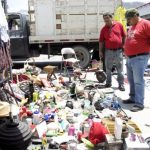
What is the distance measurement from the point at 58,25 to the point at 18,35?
4.43ft

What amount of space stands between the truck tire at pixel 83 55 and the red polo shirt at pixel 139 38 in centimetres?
541

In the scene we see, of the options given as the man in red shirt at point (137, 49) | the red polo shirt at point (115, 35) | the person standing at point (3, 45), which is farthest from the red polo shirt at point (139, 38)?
the person standing at point (3, 45)

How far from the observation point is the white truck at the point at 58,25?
11672 mm

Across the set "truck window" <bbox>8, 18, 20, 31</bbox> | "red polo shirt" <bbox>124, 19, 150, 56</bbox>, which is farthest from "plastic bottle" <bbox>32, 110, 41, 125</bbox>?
"truck window" <bbox>8, 18, 20, 31</bbox>

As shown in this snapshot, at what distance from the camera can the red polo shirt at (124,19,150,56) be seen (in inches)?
251

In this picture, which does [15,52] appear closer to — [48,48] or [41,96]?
[48,48]

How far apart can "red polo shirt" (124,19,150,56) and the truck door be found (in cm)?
582

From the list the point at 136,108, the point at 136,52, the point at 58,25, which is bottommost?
the point at 136,108

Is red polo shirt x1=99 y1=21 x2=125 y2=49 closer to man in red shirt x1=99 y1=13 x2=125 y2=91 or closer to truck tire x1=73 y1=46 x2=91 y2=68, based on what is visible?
man in red shirt x1=99 y1=13 x2=125 y2=91

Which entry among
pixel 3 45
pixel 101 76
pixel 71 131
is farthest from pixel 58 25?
pixel 71 131

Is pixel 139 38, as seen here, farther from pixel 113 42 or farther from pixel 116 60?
pixel 116 60

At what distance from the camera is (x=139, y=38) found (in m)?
6.46

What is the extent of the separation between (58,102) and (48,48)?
5.30m

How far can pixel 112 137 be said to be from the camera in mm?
4551
